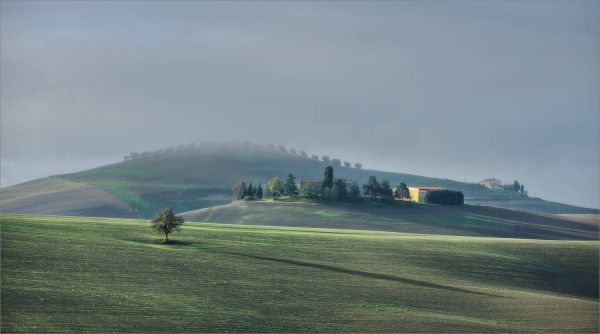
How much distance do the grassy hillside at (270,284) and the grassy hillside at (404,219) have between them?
49.2 meters

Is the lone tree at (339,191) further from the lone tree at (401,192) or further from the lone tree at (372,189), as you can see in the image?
the lone tree at (401,192)

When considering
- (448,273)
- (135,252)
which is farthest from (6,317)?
(448,273)

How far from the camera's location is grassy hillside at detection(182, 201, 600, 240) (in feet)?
432

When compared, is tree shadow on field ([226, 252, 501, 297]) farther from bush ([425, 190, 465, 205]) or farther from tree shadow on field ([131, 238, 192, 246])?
bush ([425, 190, 465, 205])

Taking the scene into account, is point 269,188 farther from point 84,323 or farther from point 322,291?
point 84,323

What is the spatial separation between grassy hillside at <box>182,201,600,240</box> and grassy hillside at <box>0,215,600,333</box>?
161 ft

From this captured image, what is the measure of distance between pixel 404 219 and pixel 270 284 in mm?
85346

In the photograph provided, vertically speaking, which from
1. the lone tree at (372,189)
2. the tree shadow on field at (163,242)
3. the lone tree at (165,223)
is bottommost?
the tree shadow on field at (163,242)

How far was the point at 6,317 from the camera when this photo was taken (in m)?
40.2

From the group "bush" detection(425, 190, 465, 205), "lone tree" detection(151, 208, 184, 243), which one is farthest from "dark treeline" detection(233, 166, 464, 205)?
"lone tree" detection(151, 208, 184, 243)

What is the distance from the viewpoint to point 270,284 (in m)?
56.2

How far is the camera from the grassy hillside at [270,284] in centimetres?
4488

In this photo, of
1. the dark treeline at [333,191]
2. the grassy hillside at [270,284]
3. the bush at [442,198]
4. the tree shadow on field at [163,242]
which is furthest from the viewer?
the bush at [442,198]

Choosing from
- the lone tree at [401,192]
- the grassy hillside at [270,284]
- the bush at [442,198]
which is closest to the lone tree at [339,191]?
the lone tree at [401,192]
